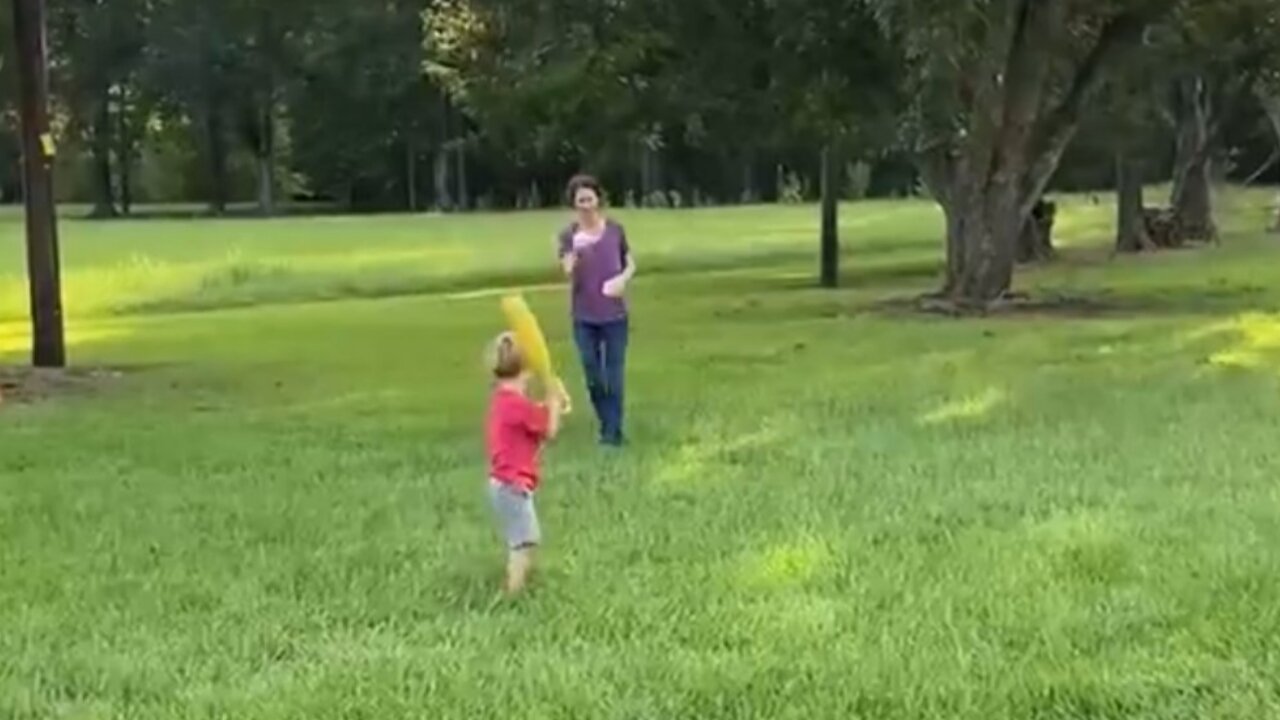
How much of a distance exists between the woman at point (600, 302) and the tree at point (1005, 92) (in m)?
9.42

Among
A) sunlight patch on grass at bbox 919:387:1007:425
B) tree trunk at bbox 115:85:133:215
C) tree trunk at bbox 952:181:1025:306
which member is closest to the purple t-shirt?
sunlight patch on grass at bbox 919:387:1007:425

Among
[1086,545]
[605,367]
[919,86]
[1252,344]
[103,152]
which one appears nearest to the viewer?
[1086,545]

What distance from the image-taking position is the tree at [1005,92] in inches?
811

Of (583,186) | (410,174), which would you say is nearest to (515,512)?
(583,186)

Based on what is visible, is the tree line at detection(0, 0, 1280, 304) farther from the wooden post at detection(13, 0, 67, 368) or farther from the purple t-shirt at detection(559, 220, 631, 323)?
the purple t-shirt at detection(559, 220, 631, 323)

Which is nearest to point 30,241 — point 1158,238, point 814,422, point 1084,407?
point 814,422

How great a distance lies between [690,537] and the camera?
7707 mm

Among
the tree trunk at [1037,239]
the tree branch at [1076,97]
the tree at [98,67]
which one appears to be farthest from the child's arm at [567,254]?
the tree at [98,67]

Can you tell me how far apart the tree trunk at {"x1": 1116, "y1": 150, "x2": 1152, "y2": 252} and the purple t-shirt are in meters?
25.4

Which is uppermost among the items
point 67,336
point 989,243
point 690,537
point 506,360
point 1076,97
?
point 1076,97

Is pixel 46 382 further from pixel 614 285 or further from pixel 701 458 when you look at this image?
pixel 701 458

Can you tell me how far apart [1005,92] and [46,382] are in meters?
10.2

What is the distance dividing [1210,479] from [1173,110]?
102 feet

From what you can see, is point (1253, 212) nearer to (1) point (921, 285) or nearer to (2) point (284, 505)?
(1) point (921, 285)
